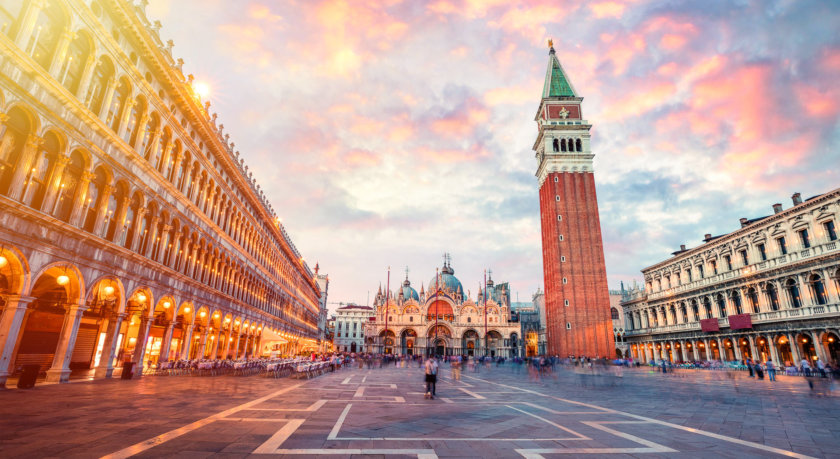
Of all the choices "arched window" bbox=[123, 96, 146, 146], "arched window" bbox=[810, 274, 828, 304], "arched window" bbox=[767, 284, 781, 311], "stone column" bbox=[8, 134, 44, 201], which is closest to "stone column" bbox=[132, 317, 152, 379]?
"arched window" bbox=[123, 96, 146, 146]

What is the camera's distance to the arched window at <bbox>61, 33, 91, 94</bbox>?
14.3m

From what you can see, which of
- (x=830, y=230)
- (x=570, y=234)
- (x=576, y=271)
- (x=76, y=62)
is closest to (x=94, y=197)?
(x=76, y=62)

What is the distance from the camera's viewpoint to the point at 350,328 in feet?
396

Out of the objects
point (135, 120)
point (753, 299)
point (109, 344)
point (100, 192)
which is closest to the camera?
point (100, 192)

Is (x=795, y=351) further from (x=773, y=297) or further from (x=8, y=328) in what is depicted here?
(x=8, y=328)

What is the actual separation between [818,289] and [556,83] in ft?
171

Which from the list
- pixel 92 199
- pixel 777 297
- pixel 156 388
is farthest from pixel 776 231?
pixel 92 199

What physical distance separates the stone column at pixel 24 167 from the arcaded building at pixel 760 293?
157 ft

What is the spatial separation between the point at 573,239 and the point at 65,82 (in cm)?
5998

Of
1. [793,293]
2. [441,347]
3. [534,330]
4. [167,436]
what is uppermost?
[793,293]

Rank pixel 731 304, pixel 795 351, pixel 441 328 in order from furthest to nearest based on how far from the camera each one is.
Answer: pixel 441 328
pixel 731 304
pixel 795 351

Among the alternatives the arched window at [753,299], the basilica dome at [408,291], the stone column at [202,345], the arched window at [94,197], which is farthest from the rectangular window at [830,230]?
the basilica dome at [408,291]

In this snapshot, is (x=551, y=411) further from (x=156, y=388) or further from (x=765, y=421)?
(x=156, y=388)

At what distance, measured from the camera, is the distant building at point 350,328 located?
119688mm
